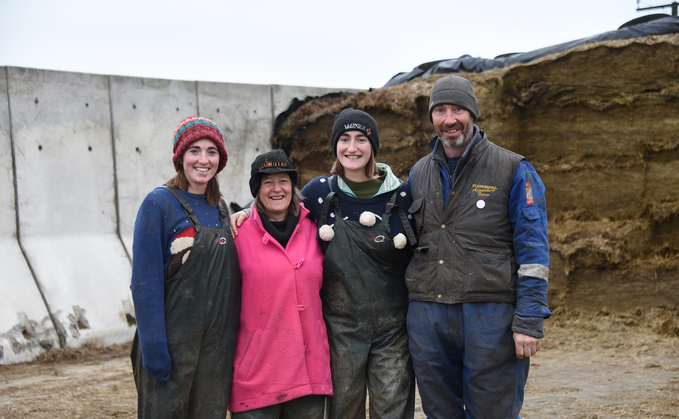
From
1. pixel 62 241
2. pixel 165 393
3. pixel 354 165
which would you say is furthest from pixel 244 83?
pixel 165 393

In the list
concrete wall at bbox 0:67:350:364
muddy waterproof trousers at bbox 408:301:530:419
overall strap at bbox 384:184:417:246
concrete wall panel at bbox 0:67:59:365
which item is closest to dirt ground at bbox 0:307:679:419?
concrete wall panel at bbox 0:67:59:365

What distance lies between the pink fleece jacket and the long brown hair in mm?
231

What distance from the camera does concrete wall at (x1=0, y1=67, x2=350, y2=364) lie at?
6.02 m

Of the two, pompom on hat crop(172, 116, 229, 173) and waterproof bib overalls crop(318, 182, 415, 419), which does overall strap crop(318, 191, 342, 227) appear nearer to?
waterproof bib overalls crop(318, 182, 415, 419)

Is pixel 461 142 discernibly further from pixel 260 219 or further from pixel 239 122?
pixel 239 122

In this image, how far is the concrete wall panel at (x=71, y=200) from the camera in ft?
20.5

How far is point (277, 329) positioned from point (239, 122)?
18.8 feet

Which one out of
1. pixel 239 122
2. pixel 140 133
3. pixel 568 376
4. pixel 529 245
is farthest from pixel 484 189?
pixel 239 122

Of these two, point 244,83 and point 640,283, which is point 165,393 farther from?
point 244,83

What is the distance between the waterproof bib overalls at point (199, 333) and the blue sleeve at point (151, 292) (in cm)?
7

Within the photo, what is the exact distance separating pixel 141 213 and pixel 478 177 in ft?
5.28

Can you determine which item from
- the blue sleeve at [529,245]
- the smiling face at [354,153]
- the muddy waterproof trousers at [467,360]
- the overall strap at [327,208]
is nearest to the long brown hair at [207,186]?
the overall strap at [327,208]

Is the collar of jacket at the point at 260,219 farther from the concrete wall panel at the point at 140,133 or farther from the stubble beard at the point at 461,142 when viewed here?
the concrete wall panel at the point at 140,133

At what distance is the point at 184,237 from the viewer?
2.62m
